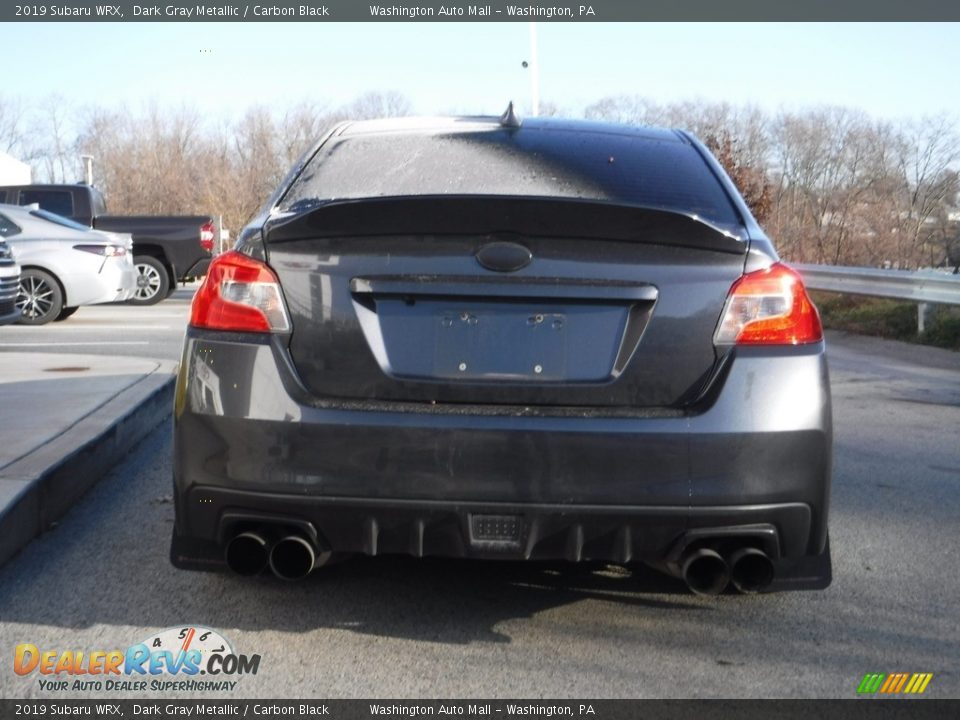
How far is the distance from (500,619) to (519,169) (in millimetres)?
1462

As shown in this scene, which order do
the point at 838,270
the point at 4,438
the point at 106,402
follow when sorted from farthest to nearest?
the point at 838,270 < the point at 106,402 < the point at 4,438

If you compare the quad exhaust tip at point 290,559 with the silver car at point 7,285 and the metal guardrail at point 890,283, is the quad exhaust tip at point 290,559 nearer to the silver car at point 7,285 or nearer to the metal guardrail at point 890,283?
the silver car at point 7,285

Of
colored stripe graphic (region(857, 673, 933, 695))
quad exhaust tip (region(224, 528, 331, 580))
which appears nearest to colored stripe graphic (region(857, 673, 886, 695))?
colored stripe graphic (region(857, 673, 933, 695))

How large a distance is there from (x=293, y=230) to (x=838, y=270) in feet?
46.5

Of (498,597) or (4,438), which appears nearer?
(498,597)

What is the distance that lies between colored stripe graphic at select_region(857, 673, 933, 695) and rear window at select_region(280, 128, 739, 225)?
1.41 meters

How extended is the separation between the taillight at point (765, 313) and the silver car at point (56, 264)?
12873 mm

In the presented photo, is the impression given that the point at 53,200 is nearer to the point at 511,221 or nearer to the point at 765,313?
the point at 511,221

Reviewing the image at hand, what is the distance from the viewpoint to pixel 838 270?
1644cm

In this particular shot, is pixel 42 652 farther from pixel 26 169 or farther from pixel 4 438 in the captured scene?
pixel 26 169

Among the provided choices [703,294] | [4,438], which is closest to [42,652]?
[703,294]

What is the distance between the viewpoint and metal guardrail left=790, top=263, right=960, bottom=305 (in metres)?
13.3

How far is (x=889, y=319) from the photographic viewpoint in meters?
15.1

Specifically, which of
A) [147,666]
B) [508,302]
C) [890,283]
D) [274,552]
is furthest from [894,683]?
[890,283]
